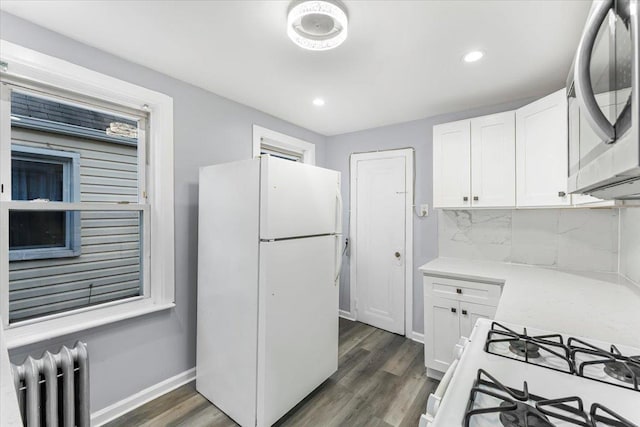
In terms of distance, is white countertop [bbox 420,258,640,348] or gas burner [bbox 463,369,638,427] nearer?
gas burner [bbox 463,369,638,427]

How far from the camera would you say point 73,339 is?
1698 millimetres

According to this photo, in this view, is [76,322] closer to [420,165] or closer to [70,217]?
[70,217]

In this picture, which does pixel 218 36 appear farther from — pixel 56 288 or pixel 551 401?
pixel 551 401

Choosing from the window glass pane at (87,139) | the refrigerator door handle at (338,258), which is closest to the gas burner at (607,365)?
the refrigerator door handle at (338,258)

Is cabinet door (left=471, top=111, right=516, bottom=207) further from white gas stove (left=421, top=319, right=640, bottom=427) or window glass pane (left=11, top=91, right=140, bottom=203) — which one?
window glass pane (left=11, top=91, right=140, bottom=203)

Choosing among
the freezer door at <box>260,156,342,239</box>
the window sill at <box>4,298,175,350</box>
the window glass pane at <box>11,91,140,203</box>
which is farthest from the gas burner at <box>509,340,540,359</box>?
the window glass pane at <box>11,91,140,203</box>

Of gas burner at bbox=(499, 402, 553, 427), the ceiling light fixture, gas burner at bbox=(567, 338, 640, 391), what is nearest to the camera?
gas burner at bbox=(499, 402, 553, 427)

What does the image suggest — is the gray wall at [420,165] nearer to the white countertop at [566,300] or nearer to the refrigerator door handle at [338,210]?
the white countertop at [566,300]

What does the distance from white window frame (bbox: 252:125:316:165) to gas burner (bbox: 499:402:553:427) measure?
263 cm

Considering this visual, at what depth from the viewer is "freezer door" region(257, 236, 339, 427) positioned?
5.62ft

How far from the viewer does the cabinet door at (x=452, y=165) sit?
2447 mm

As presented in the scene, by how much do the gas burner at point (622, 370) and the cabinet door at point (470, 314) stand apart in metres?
1.24

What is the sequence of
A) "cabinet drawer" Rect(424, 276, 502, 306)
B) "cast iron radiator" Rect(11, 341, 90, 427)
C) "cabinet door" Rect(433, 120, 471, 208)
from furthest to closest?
"cabinet door" Rect(433, 120, 471, 208), "cabinet drawer" Rect(424, 276, 502, 306), "cast iron radiator" Rect(11, 341, 90, 427)

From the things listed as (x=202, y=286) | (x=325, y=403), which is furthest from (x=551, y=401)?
(x=202, y=286)
